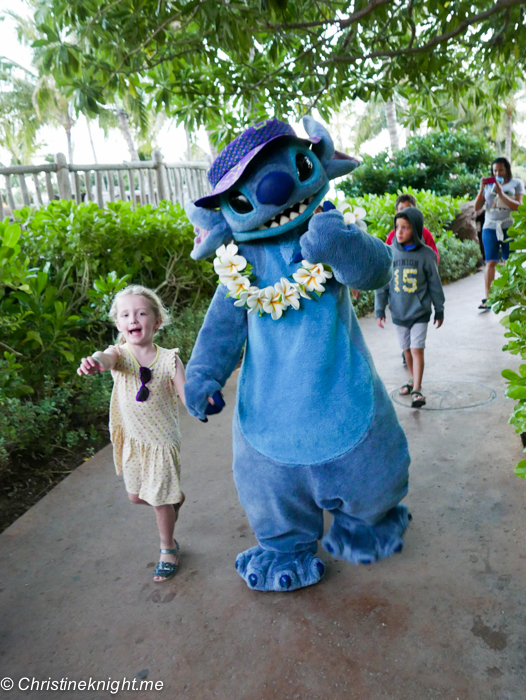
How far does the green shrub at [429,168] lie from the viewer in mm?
13289

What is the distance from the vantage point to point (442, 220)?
10.1 meters

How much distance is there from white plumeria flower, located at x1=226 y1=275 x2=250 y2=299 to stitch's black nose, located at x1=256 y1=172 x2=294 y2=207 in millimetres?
308

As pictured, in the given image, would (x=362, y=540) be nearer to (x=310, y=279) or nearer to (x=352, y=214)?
(x=310, y=279)

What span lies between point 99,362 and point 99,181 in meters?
4.86

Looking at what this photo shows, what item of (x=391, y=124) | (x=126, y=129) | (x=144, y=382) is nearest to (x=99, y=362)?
(x=144, y=382)

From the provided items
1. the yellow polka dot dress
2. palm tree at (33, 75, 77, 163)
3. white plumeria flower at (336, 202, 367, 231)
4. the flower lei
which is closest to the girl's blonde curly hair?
the yellow polka dot dress

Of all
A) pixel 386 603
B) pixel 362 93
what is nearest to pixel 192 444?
pixel 386 603

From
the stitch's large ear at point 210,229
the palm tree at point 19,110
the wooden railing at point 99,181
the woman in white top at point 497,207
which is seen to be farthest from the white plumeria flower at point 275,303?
the palm tree at point 19,110

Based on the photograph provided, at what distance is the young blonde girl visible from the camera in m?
2.47

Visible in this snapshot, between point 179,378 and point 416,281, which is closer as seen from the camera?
point 179,378

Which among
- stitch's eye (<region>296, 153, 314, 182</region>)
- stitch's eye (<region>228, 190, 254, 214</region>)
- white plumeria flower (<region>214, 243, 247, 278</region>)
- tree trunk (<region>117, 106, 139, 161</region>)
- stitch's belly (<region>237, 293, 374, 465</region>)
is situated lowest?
stitch's belly (<region>237, 293, 374, 465</region>)

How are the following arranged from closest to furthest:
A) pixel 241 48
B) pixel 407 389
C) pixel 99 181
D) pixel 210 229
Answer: pixel 210 229, pixel 241 48, pixel 407 389, pixel 99 181

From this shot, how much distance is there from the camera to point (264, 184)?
7.14ft

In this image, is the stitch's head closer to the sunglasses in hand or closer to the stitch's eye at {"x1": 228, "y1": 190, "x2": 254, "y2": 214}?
the stitch's eye at {"x1": 228, "y1": 190, "x2": 254, "y2": 214}
